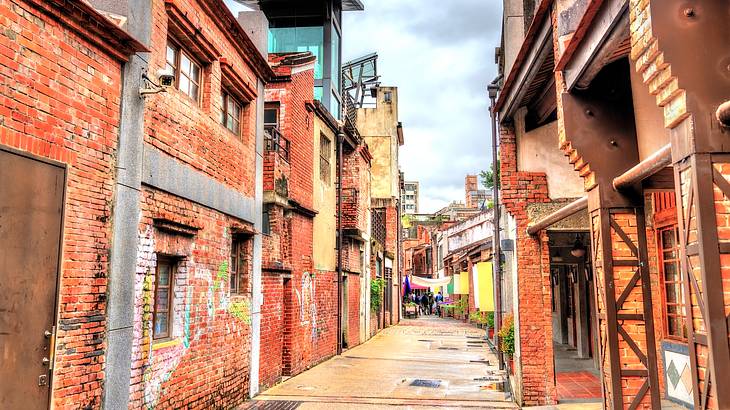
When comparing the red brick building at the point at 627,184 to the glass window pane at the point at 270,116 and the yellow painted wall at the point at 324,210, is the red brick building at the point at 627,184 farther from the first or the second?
the yellow painted wall at the point at 324,210

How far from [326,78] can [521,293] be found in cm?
1180

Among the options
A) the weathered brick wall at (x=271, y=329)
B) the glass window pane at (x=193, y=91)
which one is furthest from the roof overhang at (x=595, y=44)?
the weathered brick wall at (x=271, y=329)

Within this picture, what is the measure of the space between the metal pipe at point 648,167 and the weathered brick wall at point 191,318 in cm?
505

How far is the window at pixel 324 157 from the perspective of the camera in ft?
54.0

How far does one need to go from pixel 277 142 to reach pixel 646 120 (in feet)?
25.5

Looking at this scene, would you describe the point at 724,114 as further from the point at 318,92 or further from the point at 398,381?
the point at 318,92

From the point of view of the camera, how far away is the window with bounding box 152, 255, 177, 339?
7398mm

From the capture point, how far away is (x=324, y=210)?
646 inches

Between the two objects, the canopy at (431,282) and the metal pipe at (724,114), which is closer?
the metal pipe at (724,114)

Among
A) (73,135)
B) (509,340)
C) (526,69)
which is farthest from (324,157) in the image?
(73,135)

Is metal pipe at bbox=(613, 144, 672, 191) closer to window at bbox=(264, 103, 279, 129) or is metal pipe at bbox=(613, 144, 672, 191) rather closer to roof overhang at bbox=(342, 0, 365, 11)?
window at bbox=(264, 103, 279, 129)

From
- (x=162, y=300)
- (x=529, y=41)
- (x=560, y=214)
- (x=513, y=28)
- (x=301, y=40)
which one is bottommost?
(x=162, y=300)

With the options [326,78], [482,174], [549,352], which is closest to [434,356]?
[549,352]

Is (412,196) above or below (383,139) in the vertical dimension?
above
